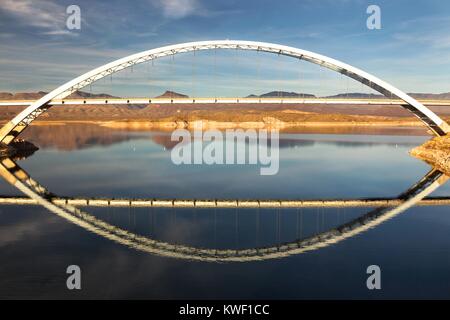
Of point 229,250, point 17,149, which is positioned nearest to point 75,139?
point 17,149

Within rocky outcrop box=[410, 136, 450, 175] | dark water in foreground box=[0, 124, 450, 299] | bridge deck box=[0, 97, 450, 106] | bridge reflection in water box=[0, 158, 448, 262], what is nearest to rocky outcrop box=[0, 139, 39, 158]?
bridge deck box=[0, 97, 450, 106]

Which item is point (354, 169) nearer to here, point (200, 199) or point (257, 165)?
point (257, 165)

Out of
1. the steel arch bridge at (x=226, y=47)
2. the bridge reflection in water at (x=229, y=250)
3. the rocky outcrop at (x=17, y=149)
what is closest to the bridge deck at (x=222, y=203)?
the bridge reflection in water at (x=229, y=250)

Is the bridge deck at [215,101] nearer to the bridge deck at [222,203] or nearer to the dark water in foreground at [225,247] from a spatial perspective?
the dark water in foreground at [225,247]

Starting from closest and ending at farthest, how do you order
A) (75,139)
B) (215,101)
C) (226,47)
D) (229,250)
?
(229,250) → (226,47) → (215,101) → (75,139)

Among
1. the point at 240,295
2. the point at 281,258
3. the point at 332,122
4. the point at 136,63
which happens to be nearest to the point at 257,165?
the point at 136,63

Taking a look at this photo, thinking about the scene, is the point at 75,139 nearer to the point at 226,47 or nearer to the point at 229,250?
the point at 226,47

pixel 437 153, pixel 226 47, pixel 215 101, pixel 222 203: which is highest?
pixel 226 47

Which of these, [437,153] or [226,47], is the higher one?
[226,47]
